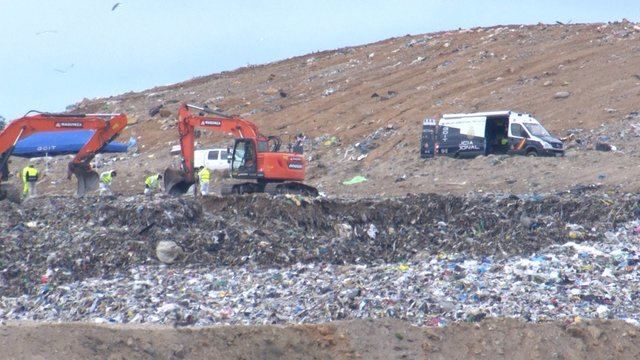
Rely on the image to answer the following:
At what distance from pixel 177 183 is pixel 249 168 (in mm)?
1339

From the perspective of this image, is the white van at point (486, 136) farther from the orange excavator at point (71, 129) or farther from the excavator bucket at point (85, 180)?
the excavator bucket at point (85, 180)

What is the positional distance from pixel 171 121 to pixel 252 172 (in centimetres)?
1678

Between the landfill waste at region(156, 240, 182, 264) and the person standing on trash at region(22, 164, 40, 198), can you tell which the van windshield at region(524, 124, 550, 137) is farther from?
the landfill waste at region(156, 240, 182, 264)

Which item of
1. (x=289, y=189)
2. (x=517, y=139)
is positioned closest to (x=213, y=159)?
(x=517, y=139)

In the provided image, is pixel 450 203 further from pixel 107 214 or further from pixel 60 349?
pixel 60 349

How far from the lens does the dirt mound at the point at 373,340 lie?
1001 centimetres

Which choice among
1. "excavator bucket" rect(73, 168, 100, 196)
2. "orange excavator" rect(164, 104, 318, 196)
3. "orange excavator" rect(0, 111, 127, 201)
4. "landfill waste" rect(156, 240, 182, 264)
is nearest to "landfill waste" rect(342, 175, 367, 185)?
"orange excavator" rect(164, 104, 318, 196)

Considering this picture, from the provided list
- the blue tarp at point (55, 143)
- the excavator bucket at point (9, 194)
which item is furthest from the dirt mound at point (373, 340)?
the blue tarp at point (55, 143)

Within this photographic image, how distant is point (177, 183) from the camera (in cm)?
2061

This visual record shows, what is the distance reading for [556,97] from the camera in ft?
102

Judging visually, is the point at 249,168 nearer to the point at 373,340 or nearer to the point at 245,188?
the point at 245,188

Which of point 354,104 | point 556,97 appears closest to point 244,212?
point 556,97

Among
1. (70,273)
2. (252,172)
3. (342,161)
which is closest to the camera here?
(70,273)

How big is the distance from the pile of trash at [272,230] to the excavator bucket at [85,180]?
13.5ft
